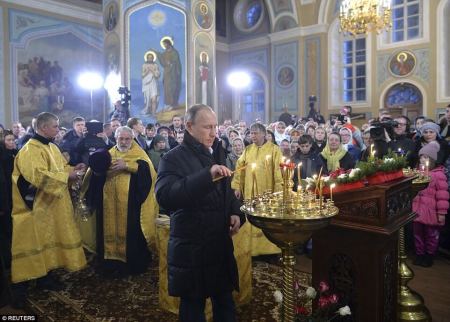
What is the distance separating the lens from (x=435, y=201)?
4.41m

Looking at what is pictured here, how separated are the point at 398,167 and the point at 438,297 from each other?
70.9 inches

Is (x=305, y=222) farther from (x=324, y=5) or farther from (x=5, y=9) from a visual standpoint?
(x=324, y=5)

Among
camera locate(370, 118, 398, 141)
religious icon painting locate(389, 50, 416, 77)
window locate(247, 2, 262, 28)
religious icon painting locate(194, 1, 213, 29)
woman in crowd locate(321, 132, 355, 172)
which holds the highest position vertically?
window locate(247, 2, 262, 28)

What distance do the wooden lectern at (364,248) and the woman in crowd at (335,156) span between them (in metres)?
2.34

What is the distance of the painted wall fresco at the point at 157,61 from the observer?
1122 centimetres

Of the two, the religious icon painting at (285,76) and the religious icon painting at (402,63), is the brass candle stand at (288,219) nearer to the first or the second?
the religious icon painting at (402,63)

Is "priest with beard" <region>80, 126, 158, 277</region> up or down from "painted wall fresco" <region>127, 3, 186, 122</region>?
down

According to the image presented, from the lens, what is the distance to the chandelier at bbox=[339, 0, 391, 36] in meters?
9.55

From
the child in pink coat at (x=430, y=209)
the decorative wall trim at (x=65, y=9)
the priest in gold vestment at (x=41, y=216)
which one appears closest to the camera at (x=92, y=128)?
the priest in gold vestment at (x=41, y=216)

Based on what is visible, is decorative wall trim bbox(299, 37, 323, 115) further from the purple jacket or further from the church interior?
the purple jacket

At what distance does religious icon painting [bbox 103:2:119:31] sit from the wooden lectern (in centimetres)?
1080

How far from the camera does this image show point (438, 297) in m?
3.54

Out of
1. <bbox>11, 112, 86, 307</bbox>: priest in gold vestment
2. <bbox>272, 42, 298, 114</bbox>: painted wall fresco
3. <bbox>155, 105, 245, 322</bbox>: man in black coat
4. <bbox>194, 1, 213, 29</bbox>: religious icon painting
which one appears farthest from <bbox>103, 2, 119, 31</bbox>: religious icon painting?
<bbox>155, 105, 245, 322</bbox>: man in black coat

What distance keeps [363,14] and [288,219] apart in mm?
9464
